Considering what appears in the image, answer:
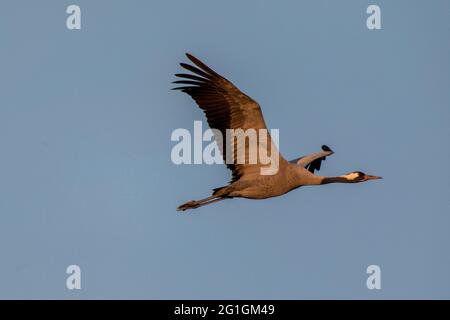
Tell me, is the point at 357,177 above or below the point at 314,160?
below

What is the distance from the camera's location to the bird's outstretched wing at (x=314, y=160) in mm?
22047

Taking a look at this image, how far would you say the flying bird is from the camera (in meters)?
19.1

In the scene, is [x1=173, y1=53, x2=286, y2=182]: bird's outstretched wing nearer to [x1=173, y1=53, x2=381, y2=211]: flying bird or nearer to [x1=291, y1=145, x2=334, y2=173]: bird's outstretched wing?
[x1=173, y1=53, x2=381, y2=211]: flying bird

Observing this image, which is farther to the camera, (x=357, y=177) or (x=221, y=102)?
(x=357, y=177)

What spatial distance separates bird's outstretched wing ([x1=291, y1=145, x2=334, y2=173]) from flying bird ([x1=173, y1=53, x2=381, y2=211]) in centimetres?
109

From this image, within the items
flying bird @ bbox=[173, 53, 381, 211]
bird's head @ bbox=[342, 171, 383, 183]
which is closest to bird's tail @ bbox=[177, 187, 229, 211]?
flying bird @ bbox=[173, 53, 381, 211]

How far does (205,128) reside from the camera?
19.9 m

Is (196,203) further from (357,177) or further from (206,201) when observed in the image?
(357,177)

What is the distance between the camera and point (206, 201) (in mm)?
20172

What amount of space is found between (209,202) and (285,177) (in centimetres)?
125

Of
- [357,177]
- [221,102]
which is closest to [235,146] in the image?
[221,102]

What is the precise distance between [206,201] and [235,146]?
3.23ft
